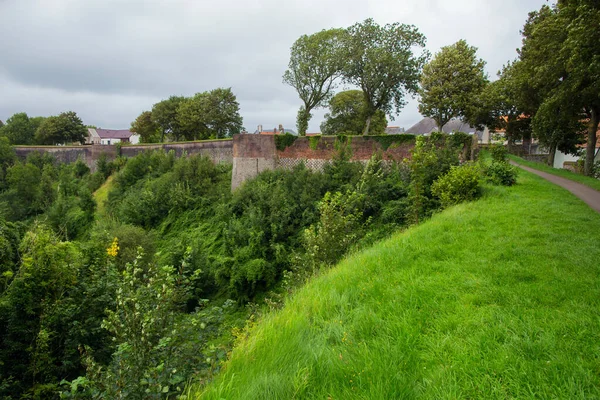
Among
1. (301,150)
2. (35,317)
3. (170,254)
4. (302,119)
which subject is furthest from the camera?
(302,119)

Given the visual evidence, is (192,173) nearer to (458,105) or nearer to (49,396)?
(49,396)

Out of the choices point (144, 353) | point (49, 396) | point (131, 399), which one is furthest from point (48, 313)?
point (131, 399)

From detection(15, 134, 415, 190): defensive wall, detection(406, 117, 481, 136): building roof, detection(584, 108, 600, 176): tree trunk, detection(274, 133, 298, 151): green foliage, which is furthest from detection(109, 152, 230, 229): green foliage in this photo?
detection(406, 117, 481, 136): building roof

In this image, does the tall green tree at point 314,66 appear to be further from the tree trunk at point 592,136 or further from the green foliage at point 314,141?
the tree trunk at point 592,136

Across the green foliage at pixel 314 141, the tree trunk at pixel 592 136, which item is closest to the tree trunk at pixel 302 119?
the green foliage at pixel 314 141

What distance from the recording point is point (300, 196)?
13.7m

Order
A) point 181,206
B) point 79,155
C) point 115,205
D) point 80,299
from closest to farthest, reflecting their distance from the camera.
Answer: point 80,299
point 181,206
point 115,205
point 79,155

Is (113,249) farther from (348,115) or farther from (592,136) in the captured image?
(348,115)

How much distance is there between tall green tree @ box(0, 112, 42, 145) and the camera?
48594 millimetres

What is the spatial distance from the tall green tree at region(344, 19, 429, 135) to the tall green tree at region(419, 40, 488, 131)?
1.00 metres

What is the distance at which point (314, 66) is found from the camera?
992 inches

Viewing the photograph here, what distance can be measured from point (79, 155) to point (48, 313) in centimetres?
3532

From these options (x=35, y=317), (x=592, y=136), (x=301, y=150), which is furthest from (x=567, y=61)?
Answer: (x=35, y=317)

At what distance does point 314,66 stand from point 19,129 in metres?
51.4
